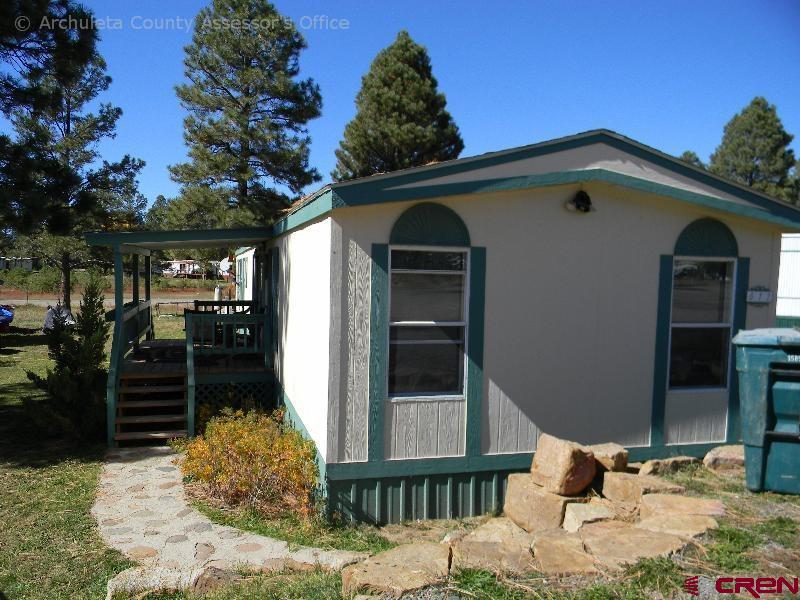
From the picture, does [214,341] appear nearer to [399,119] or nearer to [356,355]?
[356,355]

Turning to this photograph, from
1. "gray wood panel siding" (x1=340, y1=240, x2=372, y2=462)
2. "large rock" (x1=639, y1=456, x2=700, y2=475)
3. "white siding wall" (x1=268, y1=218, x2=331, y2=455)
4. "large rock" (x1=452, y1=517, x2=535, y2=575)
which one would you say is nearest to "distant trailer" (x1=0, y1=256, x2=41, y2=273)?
"white siding wall" (x1=268, y1=218, x2=331, y2=455)

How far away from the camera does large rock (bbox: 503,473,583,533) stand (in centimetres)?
523

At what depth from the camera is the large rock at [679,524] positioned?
418 cm

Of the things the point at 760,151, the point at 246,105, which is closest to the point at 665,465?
the point at 246,105

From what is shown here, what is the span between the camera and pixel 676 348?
6645 mm

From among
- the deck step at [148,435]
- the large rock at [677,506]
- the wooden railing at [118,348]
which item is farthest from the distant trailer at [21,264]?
the large rock at [677,506]

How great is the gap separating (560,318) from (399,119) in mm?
20747

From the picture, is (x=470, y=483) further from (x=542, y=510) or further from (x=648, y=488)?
(x=648, y=488)

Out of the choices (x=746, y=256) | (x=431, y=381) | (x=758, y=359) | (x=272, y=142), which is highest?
(x=272, y=142)

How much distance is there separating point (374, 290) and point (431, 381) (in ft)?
3.37

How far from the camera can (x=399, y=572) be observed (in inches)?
148

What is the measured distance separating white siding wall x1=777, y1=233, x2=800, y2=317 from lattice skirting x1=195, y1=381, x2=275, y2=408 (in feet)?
40.8

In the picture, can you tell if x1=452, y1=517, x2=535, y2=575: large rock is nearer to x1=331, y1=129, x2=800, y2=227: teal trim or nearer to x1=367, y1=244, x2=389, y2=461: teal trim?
x1=367, y1=244, x2=389, y2=461: teal trim

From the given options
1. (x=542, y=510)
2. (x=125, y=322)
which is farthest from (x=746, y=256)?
(x=125, y=322)
